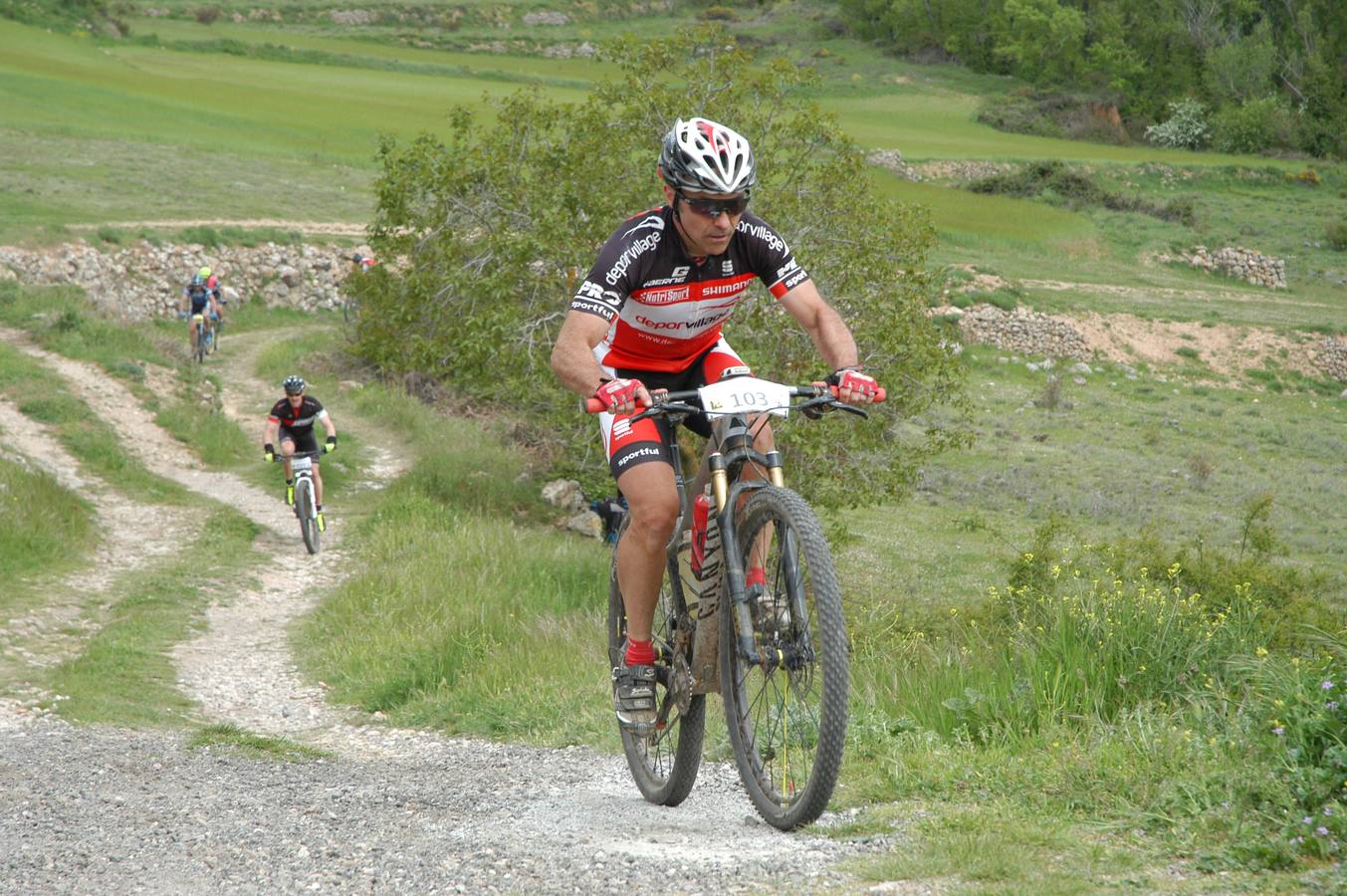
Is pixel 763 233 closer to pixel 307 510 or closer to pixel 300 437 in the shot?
pixel 307 510

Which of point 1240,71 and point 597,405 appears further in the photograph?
point 1240,71

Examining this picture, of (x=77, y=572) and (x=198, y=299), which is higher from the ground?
(x=77, y=572)

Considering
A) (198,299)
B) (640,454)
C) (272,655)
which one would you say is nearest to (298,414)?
(272,655)

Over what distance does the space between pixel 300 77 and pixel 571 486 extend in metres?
67.2

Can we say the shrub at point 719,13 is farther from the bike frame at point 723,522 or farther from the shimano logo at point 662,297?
the bike frame at point 723,522

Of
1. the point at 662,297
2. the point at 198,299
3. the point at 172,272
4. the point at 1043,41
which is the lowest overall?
the point at 172,272

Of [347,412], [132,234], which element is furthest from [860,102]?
[347,412]

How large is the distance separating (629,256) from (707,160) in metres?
0.58

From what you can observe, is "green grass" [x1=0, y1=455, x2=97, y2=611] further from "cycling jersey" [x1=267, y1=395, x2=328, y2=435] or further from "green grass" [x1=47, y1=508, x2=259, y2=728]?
"cycling jersey" [x1=267, y1=395, x2=328, y2=435]

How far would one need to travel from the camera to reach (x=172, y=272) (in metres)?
39.2

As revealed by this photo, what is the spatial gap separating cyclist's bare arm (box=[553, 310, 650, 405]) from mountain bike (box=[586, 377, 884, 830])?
0.97 ft

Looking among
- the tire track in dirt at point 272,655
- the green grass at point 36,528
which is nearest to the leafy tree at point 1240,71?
the tire track in dirt at point 272,655

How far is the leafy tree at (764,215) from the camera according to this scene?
1773 centimetres

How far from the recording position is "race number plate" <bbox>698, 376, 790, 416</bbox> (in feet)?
18.4
